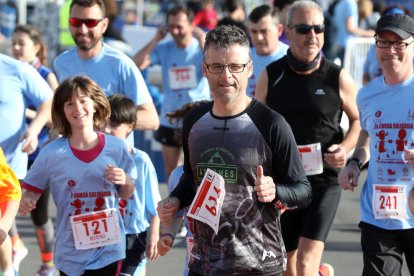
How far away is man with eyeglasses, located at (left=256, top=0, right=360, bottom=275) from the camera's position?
20.7ft

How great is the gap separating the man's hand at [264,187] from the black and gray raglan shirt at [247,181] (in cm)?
14

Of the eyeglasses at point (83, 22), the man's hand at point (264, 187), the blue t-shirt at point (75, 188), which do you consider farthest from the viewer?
the eyeglasses at point (83, 22)

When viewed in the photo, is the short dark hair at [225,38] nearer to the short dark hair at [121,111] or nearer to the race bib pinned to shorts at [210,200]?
the race bib pinned to shorts at [210,200]

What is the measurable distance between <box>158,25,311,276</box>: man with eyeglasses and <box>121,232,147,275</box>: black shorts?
5.13 ft

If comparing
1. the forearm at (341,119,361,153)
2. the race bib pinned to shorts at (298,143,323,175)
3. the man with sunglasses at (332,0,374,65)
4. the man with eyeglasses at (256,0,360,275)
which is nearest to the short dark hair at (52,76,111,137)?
the man with eyeglasses at (256,0,360,275)

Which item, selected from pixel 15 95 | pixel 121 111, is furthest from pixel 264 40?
pixel 121 111

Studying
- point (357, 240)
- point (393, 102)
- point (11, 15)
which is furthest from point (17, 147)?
point (11, 15)

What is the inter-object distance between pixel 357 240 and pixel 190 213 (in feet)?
17.9

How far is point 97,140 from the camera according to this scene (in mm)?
5695

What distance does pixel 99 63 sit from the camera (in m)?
7.05

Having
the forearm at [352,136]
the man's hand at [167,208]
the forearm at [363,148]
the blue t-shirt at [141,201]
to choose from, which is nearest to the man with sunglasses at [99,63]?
the blue t-shirt at [141,201]

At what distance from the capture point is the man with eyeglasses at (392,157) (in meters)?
5.45

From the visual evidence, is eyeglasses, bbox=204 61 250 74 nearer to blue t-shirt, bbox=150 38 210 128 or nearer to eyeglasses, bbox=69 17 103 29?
eyeglasses, bbox=69 17 103 29

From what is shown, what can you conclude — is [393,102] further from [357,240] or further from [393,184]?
[357,240]
